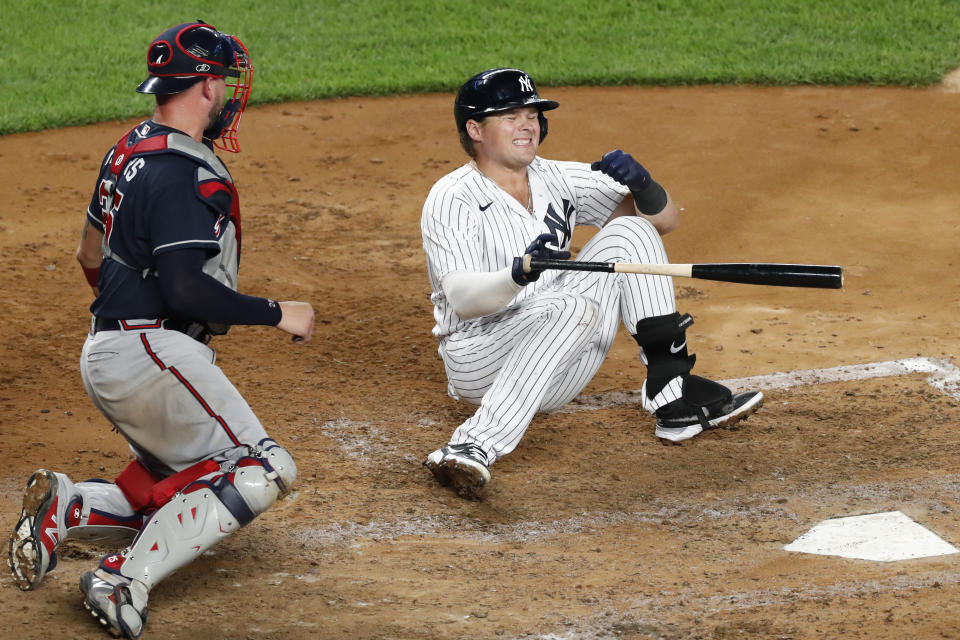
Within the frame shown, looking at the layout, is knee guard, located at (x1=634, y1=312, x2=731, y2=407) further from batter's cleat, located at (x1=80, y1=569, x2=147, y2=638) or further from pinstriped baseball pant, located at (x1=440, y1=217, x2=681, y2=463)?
batter's cleat, located at (x1=80, y1=569, x2=147, y2=638)

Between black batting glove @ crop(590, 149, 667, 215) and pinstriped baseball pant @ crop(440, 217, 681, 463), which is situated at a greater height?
black batting glove @ crop(590, 149, 667, 215)

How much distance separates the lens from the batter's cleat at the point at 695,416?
4.95 meters

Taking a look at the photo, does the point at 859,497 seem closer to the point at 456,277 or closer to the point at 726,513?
the point at 726,513

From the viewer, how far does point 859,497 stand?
4.39 metres

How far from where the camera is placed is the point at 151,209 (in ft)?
→ 11.5

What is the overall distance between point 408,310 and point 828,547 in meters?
3.02

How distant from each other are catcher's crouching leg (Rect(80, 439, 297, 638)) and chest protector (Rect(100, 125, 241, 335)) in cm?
49

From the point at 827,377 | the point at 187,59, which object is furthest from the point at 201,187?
the point at 827,377

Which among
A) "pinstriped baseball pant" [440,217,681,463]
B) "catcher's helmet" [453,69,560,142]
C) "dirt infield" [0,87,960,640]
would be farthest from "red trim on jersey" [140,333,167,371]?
"catcher's helmet" [453,69,560,142]

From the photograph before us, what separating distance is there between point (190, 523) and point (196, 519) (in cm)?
2

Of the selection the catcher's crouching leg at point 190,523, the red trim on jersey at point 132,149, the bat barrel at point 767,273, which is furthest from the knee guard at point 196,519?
the bat barrel at point 767,273

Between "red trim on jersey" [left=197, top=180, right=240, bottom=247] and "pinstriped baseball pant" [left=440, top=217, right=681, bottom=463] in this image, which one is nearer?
"red trim on jersey" [left=197, top=180, right=240, bottom=247]

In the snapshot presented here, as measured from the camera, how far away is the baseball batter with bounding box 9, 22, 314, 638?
3.49 meters

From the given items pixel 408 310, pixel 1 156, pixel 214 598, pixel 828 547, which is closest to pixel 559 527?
pixel 828 547
